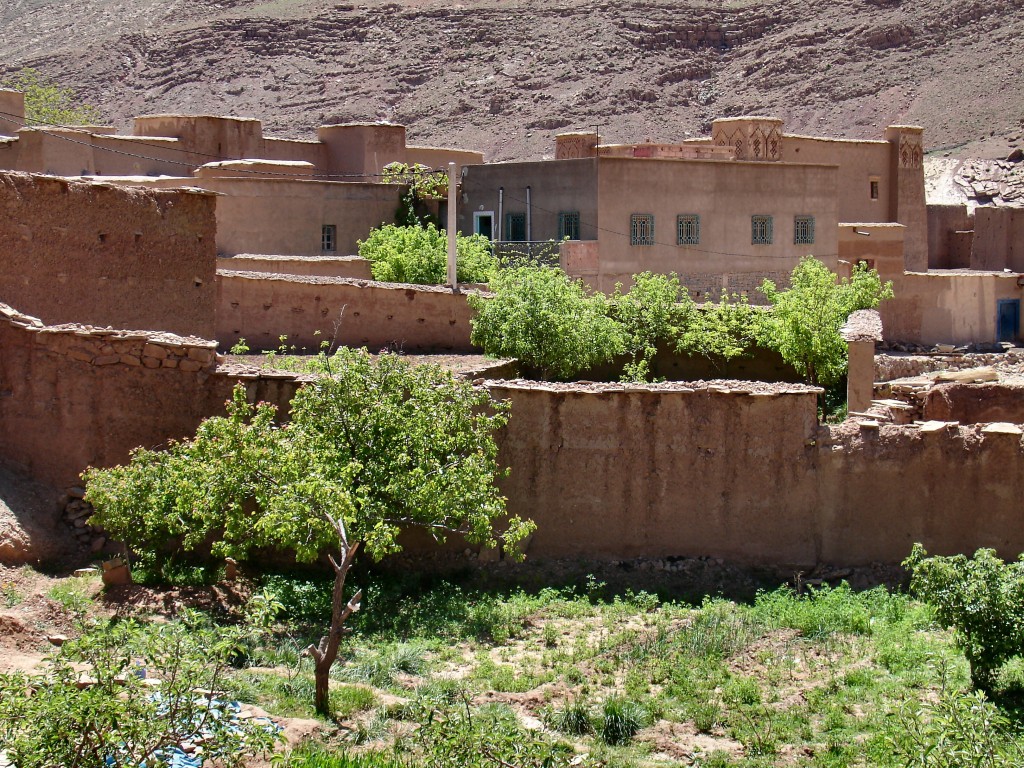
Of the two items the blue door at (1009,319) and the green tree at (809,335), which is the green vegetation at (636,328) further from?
the blue door at (1009,319)

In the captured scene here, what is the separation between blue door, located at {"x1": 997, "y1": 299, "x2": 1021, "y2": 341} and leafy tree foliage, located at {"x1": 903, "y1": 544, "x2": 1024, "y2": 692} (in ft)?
95.7

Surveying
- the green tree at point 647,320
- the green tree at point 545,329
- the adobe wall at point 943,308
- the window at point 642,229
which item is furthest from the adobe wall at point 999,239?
the green tree at point 545,329

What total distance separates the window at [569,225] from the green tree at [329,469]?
1865 cm

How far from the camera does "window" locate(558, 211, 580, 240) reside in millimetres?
32344

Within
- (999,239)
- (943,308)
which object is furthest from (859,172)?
(943,308)

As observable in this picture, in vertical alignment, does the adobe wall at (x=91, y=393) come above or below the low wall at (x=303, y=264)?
below

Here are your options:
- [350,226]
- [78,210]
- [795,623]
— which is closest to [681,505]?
[795,623]

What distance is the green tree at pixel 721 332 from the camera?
69.1 ft

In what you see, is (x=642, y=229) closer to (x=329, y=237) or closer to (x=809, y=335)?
(x=329, y=237)

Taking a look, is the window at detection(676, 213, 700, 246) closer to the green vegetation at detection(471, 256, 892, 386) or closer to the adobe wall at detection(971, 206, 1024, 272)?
the green vegetation at detection(471, 256, 892, 386)

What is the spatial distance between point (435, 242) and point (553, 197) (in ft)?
13.6

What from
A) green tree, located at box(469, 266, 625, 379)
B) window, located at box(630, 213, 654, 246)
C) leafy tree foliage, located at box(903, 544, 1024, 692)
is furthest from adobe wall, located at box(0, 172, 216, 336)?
window, located at box(630, 213, 654, 246)

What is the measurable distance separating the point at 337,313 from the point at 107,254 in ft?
15.1

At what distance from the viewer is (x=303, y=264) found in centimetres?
2783
